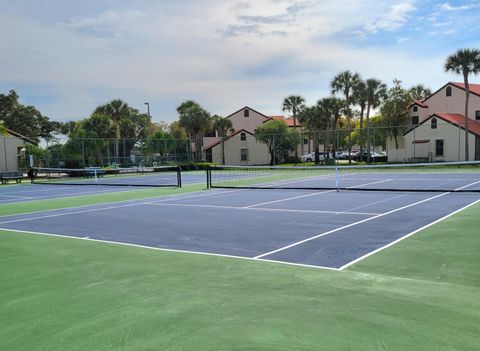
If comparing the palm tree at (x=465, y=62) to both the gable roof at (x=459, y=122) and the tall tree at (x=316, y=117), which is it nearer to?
the gable roof at (x=459, y=122)

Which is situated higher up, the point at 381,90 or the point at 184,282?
the point at 381,90

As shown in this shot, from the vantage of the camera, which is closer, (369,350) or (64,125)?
(369,350)

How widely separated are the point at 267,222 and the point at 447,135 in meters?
39.2

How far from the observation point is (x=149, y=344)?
418cm

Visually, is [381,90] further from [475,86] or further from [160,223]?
[160,223]

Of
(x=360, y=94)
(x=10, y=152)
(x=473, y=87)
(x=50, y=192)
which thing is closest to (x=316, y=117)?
(x=360, y=94)

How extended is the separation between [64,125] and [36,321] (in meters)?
81.2

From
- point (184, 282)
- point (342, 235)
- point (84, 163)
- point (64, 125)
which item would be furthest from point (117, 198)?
point (64, 125)

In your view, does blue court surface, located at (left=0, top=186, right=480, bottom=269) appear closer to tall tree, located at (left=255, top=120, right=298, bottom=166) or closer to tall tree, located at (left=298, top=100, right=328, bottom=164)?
tall tree, located at (left=255, top=120, right=298, bottom=166)

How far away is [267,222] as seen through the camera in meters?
11.5

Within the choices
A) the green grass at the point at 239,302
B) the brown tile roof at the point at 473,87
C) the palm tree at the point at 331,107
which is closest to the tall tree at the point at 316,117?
the palm tree at the point at 331,107

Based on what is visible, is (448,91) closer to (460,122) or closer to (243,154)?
(460,122)

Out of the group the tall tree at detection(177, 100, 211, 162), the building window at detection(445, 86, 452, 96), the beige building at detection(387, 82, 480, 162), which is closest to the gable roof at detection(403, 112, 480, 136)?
the beige building at detection(387, 82, 480, 162)

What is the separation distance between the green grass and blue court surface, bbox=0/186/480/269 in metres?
0.78
